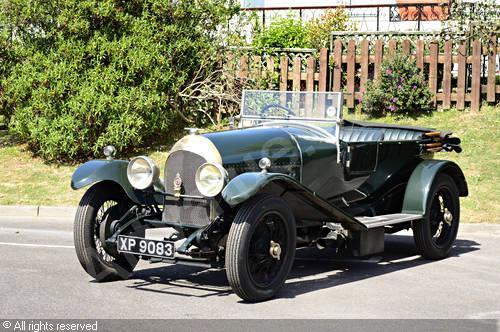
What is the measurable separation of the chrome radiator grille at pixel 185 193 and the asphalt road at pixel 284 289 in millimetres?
609

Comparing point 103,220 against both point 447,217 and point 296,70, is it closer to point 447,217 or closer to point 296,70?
point 447,217

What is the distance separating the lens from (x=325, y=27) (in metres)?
19.0

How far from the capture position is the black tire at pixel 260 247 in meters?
6.67

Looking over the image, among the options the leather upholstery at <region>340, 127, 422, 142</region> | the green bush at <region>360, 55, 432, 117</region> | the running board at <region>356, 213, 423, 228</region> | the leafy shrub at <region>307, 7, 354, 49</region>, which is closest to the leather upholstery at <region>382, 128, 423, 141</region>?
the leather upholstery at <region>340, 127, 422, 142</region>

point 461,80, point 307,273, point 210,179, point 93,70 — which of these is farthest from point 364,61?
point 210,179

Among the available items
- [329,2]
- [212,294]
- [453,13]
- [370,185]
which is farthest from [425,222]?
[329,2]

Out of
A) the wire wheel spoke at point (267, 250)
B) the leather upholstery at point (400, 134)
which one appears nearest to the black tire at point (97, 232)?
the wire wheel spoke at point (267, 250)

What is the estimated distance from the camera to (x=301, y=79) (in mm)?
16656

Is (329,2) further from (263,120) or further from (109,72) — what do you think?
(263,120)

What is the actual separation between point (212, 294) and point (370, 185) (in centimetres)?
254

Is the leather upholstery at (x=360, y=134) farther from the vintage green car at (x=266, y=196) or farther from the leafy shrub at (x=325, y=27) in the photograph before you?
the leafy shrub at (x=325, y=27)

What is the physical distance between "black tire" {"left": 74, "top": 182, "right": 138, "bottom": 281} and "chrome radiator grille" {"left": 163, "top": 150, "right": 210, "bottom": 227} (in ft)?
1.78

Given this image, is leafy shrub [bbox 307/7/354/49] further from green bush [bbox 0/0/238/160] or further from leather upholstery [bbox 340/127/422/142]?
leather upholstery [bbox 340/127/422/142]

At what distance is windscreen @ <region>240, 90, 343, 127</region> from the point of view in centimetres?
864
